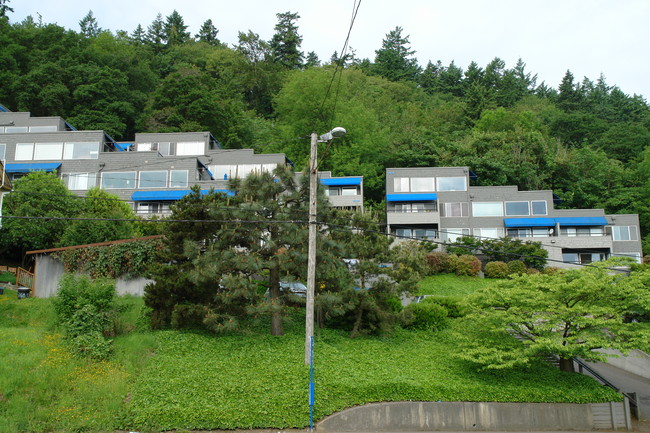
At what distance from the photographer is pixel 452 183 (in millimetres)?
45844

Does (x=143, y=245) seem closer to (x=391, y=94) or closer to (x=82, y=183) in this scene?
(x=82, y=183)

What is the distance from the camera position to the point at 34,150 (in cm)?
4453

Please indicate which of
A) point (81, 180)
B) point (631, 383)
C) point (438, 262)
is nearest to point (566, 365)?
point (631, 383)

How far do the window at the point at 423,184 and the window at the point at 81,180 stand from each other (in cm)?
2621

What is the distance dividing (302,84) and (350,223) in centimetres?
3746

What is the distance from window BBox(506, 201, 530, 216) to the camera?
44.6 metres

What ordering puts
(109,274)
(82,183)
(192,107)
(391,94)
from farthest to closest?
1. (391,94)
2. (192,107)
3. (82,183)
4. (109,274)

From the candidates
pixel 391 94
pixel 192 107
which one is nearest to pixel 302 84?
pixel 192 107

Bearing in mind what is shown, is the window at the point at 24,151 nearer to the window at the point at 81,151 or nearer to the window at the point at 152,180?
the window at the point at 81,151

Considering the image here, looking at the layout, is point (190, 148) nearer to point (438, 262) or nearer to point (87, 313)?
point (438, 262)

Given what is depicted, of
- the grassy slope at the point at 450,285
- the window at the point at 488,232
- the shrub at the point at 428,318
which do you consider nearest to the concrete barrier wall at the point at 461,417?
the shrub at the point at 428,318

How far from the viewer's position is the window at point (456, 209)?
45156 millimetres

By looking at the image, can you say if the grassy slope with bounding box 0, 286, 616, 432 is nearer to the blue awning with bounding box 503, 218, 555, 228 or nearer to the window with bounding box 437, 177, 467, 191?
the blue awning with bounding box 503, 218, 555, 228

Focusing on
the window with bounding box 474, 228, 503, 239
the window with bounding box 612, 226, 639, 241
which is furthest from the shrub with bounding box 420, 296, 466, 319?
the window with bounding box 612, 226, 639, 241
